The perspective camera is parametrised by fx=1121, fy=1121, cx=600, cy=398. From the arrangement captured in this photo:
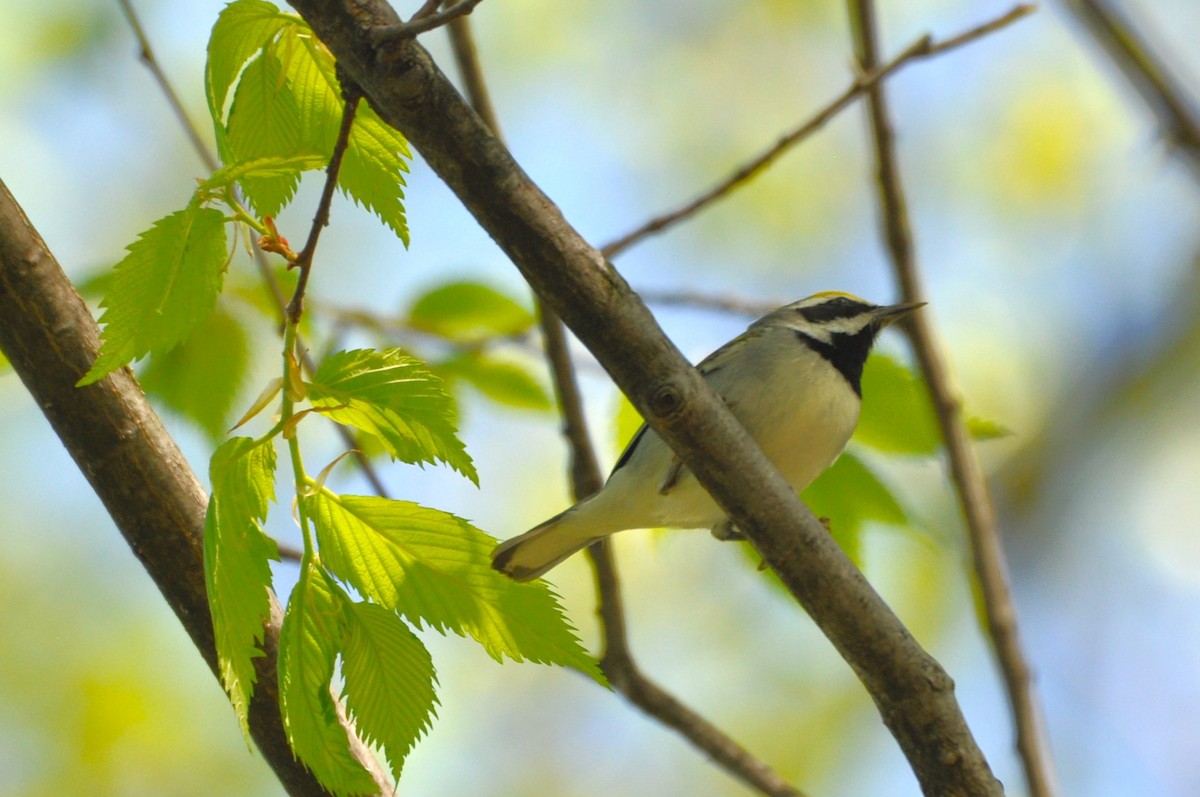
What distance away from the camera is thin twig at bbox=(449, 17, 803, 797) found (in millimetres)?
3080

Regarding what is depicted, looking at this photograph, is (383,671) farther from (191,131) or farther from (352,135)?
(191,131)

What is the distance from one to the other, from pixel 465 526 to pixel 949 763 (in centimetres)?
94

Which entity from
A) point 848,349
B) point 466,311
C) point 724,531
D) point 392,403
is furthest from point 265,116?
point 848,349

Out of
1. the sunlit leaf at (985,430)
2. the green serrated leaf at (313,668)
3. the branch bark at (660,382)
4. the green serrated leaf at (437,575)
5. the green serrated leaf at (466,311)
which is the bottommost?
the green serrated leaf at (313,668)

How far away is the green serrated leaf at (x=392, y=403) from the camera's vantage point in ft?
5.01

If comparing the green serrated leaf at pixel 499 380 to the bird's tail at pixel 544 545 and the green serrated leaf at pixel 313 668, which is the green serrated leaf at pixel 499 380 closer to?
the bird's tail at pixel 544 545

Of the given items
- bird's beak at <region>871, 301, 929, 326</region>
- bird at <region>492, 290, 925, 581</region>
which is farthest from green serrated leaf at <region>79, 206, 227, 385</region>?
bird's beak at <region>871, 301, 929, 326</region>

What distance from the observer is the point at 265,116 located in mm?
1667

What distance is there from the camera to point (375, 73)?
154cm

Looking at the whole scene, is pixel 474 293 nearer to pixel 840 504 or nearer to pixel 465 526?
pixel 840 504

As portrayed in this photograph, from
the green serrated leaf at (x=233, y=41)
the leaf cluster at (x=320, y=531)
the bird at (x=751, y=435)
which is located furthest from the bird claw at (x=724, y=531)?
the green serrated leaf at (x=233, y=41)

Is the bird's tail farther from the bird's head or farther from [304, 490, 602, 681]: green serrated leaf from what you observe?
[304, 490, 602, 681]: green serrated leaf

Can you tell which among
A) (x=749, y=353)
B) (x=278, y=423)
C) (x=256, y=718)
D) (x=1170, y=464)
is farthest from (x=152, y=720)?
(x=1170, y=464)

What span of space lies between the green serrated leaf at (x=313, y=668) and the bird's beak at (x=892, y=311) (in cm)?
228
